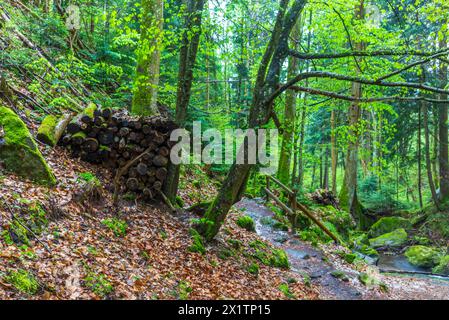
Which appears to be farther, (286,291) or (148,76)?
(148,76)

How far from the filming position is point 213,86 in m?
22.3

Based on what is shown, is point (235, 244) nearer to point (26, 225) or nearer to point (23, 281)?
point (26, 225)

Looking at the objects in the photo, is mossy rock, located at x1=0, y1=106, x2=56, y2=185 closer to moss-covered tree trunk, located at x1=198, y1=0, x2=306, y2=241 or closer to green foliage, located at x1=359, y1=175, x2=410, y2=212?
moss-covered tree trunk, located at x1=198, y1=0, x2=306, y2=241

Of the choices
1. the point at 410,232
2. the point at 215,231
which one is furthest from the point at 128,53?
the point at 410,232

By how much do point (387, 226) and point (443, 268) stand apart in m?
5.84

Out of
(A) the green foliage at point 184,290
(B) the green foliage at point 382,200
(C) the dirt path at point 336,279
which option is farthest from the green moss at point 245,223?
(B) the green foliage at point 382,200

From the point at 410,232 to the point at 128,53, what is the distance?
51.3ft

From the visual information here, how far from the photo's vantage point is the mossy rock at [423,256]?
44.3ft

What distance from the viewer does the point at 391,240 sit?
1634cm

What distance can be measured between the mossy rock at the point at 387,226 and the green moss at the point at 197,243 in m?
13.3

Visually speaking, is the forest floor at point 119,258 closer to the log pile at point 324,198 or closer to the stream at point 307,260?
the stream at point 307,260

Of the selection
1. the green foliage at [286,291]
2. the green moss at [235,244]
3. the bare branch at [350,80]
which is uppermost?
the bare branch at [350,80]

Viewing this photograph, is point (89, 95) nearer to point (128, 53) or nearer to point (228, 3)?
point (128, 53)

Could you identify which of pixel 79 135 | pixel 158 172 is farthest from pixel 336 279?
pixel 79 135
